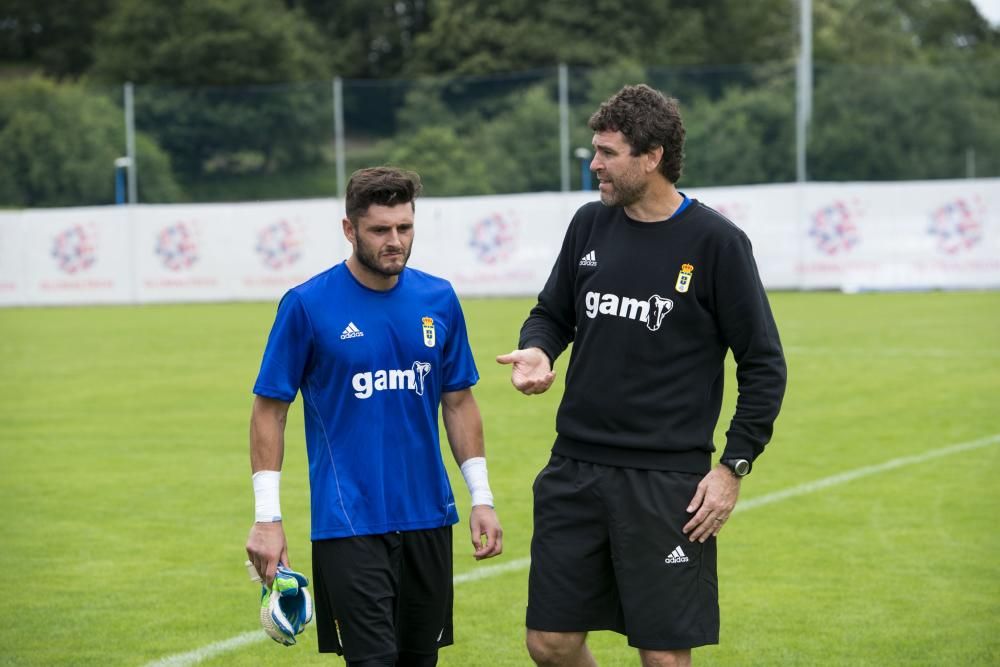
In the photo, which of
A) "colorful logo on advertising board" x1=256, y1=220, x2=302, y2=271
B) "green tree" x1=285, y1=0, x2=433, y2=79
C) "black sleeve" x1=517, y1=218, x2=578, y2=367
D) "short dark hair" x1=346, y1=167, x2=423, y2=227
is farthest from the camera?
"green tree" x1=285, y1=0, x2=433, y2=79

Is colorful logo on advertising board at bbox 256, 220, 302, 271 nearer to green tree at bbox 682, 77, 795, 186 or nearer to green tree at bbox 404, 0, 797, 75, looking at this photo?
green tree at bbox 682, 77, 795, 186

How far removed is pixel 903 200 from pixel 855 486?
23366 millimetres

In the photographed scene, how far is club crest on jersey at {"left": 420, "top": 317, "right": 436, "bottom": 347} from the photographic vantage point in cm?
528

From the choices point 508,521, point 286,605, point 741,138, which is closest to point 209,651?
point 286,605

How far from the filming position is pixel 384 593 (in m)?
5.12

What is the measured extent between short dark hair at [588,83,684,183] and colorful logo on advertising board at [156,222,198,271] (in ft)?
101

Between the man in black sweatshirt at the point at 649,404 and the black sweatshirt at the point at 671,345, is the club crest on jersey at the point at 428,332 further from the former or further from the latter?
the black sweatshirt at the point at 671,345

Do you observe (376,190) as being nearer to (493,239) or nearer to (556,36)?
(493,239)

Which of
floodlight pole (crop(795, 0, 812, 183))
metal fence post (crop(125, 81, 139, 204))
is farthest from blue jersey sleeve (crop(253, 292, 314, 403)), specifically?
metal fence post (crop(125, 81, 139, 204))

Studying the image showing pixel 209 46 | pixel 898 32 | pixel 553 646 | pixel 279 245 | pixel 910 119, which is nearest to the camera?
pixel 553 646

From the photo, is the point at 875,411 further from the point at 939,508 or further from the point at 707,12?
the point at 707,12

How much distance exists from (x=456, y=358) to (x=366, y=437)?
0.48 m

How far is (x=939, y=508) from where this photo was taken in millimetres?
10484

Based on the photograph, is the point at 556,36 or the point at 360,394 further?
the point at 556,36
